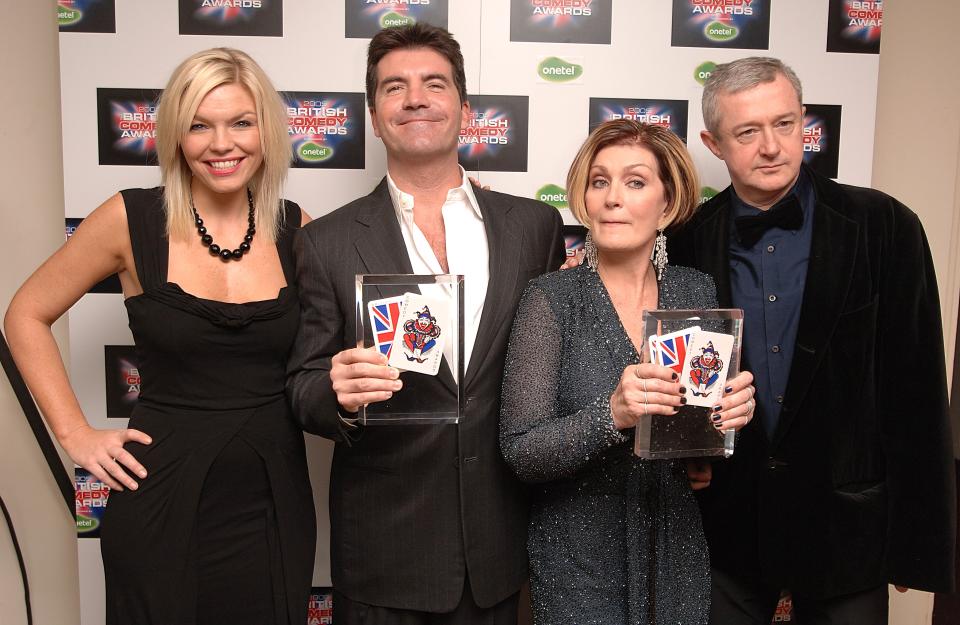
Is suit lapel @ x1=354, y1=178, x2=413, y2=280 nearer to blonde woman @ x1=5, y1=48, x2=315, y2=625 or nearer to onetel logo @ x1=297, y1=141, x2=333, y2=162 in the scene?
blonde woman @ x1=5, y1=48, x2=315, y2=625

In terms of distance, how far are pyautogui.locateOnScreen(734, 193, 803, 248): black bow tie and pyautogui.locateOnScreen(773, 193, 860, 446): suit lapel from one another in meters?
0.08

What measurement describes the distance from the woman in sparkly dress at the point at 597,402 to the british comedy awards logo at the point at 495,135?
94cm

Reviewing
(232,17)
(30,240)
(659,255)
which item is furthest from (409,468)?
(30,240)

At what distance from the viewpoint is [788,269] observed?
1.74m

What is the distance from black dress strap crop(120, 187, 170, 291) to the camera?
5.82 ft

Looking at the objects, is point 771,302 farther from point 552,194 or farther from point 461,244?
point 552,194

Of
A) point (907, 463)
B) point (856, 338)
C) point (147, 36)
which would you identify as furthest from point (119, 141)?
point (907, 463)

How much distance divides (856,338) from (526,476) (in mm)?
856

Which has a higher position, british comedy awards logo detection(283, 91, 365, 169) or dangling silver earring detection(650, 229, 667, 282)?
british comedy awards logo detection(283, 91, 365, 169)

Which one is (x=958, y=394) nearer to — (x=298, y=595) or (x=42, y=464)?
(x=298, y=595)

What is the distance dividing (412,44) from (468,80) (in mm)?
662

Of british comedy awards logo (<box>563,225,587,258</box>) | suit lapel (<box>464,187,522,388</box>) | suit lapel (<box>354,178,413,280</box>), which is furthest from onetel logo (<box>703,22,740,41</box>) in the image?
suit lapel (<box>354,178,413,280</box>)

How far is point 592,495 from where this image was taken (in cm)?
159

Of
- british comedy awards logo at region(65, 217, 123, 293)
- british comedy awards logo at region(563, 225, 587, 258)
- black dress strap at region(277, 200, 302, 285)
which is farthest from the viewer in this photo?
british comedy awards logo at region(563, 225, 587, 258)
